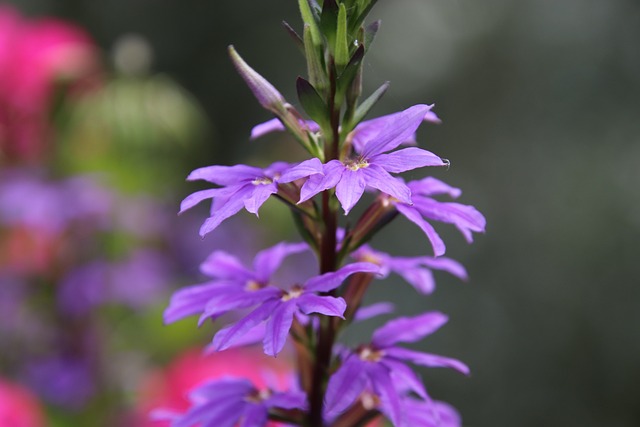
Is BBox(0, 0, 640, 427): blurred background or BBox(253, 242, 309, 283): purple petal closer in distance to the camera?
BBox(253, 242, 309, 283): purple petal

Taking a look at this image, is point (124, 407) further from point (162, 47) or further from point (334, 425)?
point (162, 47)

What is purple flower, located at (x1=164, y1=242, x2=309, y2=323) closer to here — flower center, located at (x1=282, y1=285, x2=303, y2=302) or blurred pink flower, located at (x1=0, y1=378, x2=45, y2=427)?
flower center, located at (x1=282, y1=285, x2=303, y2=302)

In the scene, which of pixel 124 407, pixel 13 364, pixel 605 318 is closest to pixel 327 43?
pixel 124 407

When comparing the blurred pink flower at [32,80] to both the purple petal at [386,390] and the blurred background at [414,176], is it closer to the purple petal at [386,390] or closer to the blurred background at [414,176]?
the blurred background at [414,176]

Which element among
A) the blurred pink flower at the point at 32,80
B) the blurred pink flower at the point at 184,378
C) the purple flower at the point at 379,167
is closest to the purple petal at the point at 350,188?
the purple flower at the point at 379,167

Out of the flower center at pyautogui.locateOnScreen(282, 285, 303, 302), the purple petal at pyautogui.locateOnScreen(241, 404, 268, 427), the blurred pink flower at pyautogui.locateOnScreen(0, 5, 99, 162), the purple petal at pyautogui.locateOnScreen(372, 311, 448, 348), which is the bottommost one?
the purple petal at pyautogui.locateOnScreen(241, 404, 268, 427)

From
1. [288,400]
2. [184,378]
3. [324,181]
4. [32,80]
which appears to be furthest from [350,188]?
[32,80]

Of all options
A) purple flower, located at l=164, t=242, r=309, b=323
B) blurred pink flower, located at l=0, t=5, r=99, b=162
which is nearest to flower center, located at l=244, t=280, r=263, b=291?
purple flower, located at l=164, t=242, r=309, b=323
